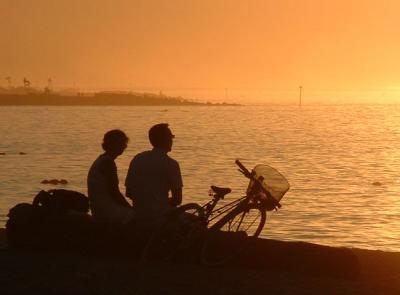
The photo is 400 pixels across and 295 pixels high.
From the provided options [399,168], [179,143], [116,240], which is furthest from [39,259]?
Result: [179,143]

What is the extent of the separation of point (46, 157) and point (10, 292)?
64334 millimetres

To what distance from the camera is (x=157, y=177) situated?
11.3m

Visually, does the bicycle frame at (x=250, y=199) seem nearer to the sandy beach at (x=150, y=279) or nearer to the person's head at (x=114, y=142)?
the sandy beach at (x=150, y=279)

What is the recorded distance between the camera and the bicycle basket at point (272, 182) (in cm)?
1135

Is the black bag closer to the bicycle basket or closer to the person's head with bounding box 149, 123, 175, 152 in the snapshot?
the person's head with bounding box 149, 123, 175, 152

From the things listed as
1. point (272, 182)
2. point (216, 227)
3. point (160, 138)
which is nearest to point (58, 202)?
point (160, 138)

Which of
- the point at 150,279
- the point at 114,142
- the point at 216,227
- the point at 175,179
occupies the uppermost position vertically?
the point at 114,142

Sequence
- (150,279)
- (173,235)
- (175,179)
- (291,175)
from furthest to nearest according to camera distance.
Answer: (291,175)
(173,235)
(175,179)
(150,279)

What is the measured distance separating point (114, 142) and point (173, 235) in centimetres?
139

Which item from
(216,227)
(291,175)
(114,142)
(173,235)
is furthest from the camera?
(291,175)

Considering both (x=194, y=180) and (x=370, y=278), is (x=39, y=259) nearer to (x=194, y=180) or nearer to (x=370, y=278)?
(x=370, y=278)

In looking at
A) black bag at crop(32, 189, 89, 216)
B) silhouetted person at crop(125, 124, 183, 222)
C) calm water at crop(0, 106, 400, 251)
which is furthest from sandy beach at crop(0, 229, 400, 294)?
calm water at crop(0, 106, 400, 251)

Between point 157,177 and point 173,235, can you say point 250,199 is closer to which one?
point 173,235

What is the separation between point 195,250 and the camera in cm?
1143
